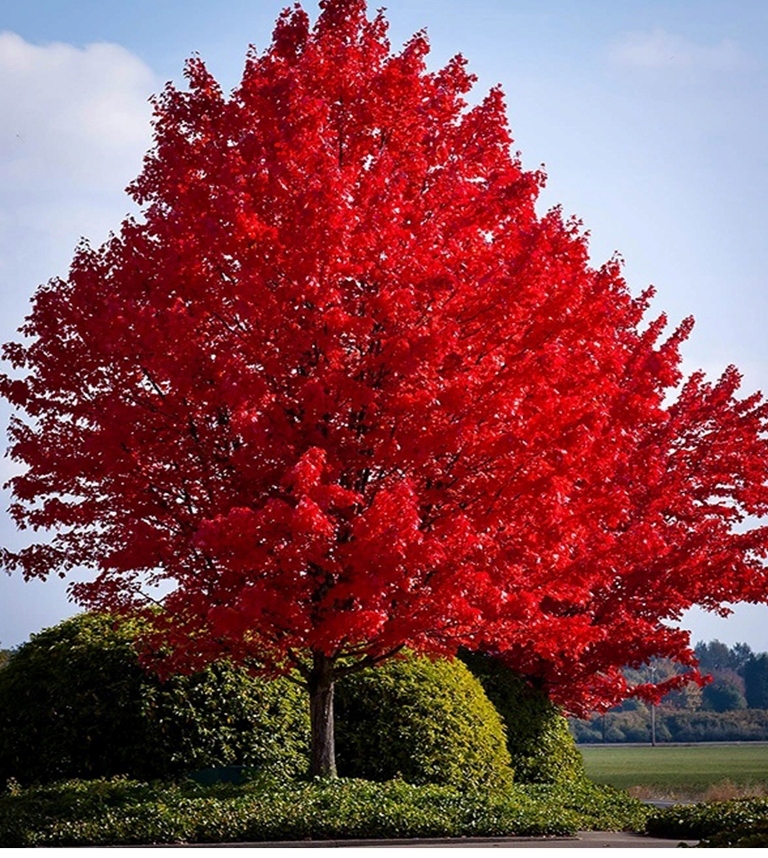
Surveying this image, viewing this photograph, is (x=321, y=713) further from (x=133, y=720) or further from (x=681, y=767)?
(x=681, y=767)

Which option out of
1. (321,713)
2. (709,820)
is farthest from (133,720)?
(709,820)

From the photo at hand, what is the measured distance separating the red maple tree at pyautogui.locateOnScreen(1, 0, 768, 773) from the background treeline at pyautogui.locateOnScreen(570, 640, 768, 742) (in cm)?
6063

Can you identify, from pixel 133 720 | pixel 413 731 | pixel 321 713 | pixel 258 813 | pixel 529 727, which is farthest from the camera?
pixel 529 727

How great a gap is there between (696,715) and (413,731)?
69.3 metres

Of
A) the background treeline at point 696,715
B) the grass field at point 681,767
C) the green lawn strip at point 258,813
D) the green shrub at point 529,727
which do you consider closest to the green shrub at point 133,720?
the green lawn strip at point 258,813

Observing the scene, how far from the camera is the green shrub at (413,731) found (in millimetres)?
17625

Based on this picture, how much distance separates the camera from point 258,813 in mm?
13445

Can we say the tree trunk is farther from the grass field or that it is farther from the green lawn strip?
the grass field

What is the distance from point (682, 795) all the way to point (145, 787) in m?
20.7

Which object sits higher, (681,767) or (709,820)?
(709,820)

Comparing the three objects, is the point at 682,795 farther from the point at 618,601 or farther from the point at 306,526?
the point at 306,526

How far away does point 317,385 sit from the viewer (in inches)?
536

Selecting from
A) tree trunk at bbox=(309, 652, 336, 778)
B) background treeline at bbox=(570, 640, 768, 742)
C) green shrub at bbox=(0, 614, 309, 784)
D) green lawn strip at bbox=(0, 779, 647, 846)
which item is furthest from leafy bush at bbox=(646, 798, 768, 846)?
background treeline at bbox=(570, 640, 768, 742)

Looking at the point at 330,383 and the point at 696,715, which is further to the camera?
the point at 696,715
